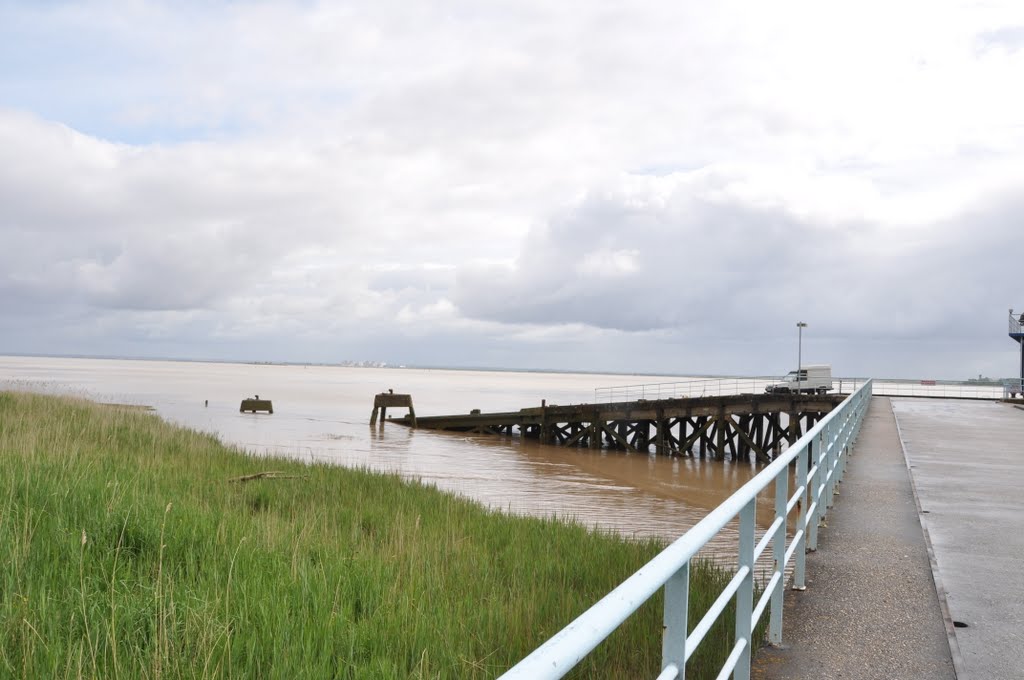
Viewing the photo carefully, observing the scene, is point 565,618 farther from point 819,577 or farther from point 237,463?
point 237,463

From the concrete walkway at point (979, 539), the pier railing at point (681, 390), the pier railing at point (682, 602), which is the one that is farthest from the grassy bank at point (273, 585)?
the pier railing at point (681, 390)

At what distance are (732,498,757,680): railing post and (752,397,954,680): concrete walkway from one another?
795mm

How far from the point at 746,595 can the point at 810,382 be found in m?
42.7

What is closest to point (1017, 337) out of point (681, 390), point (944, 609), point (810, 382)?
point (810, 382)

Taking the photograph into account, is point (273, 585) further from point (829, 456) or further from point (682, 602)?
point (829, 456)

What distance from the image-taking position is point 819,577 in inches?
224

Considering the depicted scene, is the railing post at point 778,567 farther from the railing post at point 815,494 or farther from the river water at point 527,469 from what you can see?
the river water at point 527,469

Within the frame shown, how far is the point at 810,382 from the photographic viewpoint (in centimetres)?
4328

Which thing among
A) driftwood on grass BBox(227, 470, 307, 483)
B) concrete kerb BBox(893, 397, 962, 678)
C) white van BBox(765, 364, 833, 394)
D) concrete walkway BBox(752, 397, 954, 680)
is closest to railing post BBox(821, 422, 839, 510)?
concrete walkway BBox(752, 397, 954, 680)

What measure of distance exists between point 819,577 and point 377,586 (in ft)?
10.2

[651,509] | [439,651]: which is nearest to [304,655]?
[439,651]

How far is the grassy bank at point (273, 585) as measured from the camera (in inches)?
161

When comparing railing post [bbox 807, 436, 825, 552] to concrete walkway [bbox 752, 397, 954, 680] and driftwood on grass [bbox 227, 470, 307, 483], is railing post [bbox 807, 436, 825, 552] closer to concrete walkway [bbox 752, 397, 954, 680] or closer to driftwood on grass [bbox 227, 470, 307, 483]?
concrete walkway [bbox 752, 397, 954, 680]

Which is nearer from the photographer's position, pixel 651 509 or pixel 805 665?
pixel 805 665
